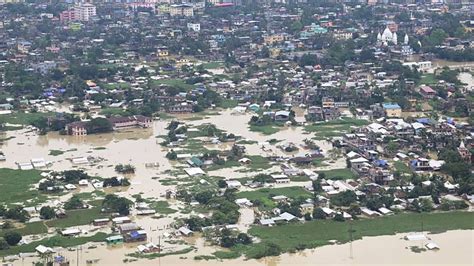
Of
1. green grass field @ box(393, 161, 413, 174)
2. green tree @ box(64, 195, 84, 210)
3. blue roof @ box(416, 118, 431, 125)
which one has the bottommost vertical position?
green tree @ box(64, 195, 84, 210)

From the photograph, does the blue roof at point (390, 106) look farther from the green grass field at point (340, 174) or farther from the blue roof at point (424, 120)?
the green grass field at point (340, 174)

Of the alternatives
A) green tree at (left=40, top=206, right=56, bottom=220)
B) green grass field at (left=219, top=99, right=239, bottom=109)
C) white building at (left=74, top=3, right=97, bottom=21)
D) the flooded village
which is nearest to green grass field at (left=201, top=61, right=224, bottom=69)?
the flooded village

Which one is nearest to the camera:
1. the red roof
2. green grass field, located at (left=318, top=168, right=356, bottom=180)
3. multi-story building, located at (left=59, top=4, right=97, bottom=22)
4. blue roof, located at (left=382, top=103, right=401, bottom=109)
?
green grass field, located at (left=318, top=168, right=356, bottom=180)

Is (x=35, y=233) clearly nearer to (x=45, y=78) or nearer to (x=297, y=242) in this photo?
(x=297, y=242)

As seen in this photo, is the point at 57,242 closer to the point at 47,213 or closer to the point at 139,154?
the point at 47,213

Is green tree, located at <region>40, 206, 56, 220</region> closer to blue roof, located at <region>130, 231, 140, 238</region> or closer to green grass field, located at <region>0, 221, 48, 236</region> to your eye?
green grass field, located at <region>0, 221, 48, 236</region>

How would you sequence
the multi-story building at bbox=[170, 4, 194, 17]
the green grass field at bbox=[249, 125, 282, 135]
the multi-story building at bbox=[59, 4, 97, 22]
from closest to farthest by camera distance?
1. the green grass field at bbox=[249, 125, 282, 135]
2. the multi-story building at bbox=[59, 4, 97, 22]
3. the multi-story building at bbox=[170, 4, 194, 17]
